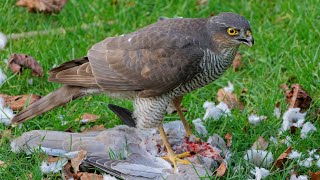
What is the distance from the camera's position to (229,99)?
620 cm

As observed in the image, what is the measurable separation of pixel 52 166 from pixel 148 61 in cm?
96

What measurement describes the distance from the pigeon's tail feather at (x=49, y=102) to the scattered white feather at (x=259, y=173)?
1.36 m

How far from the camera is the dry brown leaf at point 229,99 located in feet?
20.2

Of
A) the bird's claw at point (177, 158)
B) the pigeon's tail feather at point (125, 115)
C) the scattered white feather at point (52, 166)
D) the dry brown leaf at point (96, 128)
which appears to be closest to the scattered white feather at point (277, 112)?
the bird's claw at point (177, 158)

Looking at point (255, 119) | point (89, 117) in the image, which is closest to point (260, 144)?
point (255, 119)

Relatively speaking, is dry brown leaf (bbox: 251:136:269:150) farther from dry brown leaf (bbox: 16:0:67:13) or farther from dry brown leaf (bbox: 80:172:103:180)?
dry brown leaf (bbox: 16:0:67:13)

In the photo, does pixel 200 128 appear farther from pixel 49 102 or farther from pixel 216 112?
pixel 49 102

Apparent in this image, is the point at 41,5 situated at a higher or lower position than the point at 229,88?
higher

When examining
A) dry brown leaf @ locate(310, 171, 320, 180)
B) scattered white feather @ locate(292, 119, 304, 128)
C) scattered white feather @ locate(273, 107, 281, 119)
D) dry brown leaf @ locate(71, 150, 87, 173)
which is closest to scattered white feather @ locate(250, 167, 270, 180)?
dry brown leaf @ locate(310, 171, 320, 180)

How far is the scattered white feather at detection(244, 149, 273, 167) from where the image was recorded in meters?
5.23

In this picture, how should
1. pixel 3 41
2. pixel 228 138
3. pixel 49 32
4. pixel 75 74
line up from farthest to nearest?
pixel 49 32
pixel 3 41
pixel 228 138
pixel 75 74

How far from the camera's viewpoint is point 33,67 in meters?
6.27

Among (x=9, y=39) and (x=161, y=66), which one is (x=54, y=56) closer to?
(x=9, y=39)

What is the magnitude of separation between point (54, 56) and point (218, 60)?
194 cm
